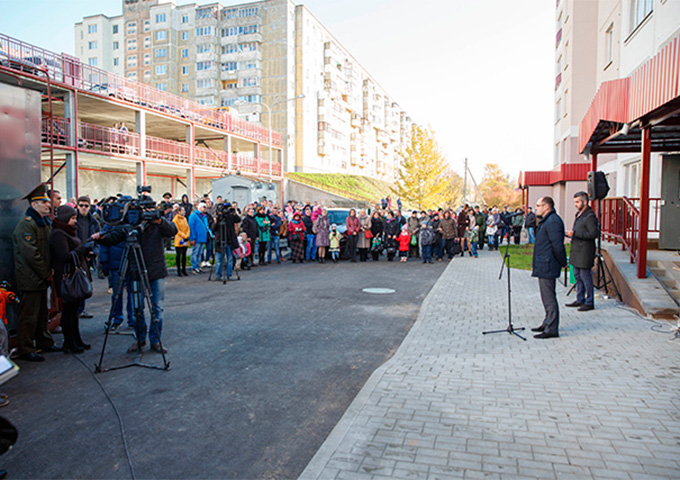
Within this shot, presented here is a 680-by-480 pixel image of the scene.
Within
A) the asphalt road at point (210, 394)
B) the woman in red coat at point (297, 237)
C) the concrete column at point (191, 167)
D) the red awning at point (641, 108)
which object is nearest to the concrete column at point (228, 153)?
the concrete column at point (191, 167)

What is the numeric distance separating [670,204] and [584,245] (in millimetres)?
5119

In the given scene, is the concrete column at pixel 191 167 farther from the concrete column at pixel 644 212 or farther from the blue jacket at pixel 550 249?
the blue jacket at pixel 550 249

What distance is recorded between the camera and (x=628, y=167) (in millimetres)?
16906

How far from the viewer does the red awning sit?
23.2 ft

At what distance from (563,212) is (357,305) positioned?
25.1 meters

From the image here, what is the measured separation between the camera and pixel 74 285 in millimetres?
6125

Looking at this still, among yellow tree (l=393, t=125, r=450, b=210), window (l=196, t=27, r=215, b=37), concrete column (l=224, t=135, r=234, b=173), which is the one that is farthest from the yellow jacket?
window (l=196, t=27, r=215, b=37)

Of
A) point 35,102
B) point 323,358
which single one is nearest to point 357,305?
point 323,358

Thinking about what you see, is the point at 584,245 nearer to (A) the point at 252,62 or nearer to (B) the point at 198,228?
(B) the point at 198,228

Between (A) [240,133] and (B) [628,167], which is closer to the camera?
(B) [628,167]

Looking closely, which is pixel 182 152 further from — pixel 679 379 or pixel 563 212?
pixel 679 379

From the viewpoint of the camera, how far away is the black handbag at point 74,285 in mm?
6082

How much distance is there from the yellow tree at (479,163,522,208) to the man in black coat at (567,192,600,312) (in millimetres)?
54992

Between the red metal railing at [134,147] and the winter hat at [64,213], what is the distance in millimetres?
15958
